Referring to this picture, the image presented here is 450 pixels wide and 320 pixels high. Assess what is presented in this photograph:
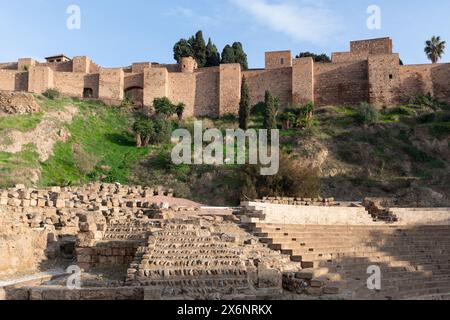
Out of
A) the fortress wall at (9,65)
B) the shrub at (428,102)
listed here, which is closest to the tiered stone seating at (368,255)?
the shrub at (428,102)

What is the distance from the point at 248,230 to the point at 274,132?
57.5ft

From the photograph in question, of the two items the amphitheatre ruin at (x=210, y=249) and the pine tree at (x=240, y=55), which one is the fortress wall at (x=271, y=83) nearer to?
the pine tree at (x=240, y=55)

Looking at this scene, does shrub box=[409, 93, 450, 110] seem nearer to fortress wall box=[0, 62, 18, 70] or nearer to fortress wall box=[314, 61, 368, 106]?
fortress wall box=[314, 61, 368, 106]

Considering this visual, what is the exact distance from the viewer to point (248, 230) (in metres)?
13.3

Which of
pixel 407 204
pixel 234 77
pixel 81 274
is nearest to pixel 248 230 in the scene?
pixel 81 274

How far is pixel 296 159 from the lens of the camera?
27.0m

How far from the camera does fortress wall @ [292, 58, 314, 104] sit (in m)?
35.6

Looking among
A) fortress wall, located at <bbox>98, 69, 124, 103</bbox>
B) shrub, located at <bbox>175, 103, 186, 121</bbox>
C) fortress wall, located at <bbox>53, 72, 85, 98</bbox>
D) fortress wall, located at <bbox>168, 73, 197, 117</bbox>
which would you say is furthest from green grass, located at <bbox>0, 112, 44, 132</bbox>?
fortress wall, located at <bbox>168, 73, 197, 117</bbox>

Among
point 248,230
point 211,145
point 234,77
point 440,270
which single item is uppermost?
point 234,77

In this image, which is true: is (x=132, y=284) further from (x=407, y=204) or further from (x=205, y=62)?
(x=205, y=62)

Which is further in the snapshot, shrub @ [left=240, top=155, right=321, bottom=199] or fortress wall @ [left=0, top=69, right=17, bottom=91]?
fortress wall @ [left=0, top=69, right=17, bottom=91]

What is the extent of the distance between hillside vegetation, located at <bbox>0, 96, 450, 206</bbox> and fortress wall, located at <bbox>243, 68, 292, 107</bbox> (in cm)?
289

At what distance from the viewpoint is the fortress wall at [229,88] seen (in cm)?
3644

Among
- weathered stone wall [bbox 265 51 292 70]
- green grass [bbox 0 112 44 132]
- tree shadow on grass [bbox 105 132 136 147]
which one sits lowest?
tree shadow on grass [bbox 105 132 136 147]
